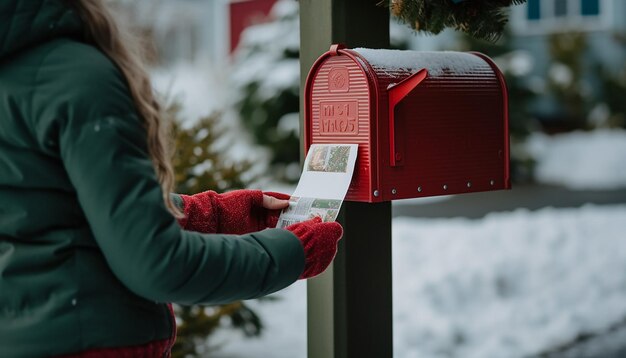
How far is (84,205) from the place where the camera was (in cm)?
152

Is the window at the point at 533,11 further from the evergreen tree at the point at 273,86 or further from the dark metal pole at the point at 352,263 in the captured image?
the dark metal pole at the point at 352,263

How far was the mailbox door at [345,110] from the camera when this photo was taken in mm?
2193

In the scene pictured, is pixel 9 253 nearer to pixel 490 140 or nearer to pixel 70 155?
pixel 70 155

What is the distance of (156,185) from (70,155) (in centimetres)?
15

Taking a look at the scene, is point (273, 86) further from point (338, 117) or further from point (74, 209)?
point (74, 209)

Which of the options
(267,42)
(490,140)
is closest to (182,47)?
(267,42)

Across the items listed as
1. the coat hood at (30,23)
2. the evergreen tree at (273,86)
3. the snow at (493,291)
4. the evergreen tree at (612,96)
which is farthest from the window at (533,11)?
the coat hood at (30,23)

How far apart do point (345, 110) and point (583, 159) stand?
12474mm

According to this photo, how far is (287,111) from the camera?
1177cm

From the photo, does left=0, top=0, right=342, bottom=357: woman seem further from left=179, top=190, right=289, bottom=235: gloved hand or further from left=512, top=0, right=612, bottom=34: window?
left=512, top=0, right=612, bottom=34: window

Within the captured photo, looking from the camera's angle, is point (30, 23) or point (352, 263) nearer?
point (30, 23)

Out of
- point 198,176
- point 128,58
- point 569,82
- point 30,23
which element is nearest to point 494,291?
point 198,176

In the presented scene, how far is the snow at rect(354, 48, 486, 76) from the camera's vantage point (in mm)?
2275

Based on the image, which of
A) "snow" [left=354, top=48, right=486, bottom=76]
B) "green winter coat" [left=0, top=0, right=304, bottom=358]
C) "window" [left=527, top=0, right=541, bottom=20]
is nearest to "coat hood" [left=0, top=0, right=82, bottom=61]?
"green winter coat" [left=0, top=0, right=304, bottom=358]
